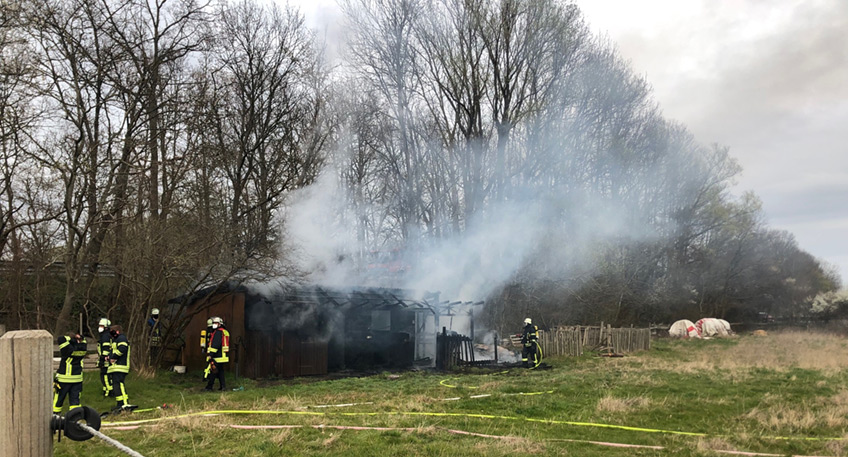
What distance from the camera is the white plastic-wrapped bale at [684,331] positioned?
3892cm

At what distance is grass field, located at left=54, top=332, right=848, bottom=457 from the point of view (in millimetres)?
7531

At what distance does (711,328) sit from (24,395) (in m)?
43.6

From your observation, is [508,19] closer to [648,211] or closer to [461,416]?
[648,211]

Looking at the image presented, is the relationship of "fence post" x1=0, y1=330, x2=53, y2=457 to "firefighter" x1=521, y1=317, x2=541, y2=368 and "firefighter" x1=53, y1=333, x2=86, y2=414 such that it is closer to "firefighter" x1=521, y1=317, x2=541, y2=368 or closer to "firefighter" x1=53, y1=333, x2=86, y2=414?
"firefighter" x1=53, y1=333, x2=86, y2=414

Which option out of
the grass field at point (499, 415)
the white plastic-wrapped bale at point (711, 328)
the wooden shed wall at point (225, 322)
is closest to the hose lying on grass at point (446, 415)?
the grass field at point (499, 415)

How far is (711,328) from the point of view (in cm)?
4009

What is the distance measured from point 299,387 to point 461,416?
6073 millimetres

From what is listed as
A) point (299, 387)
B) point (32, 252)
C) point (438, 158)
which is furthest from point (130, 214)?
point (438, 158)

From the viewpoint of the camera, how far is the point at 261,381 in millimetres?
16219

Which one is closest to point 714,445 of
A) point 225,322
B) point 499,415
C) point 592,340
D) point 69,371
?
point 499,415

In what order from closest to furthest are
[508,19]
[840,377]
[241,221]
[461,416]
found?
[461,416] < [840,377] < [241,221] < [508,19]

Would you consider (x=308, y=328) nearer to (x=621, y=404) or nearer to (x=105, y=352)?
(x=105, y=352)

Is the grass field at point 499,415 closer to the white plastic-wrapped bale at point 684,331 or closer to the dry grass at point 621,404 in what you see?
the dry grass at point 621,404

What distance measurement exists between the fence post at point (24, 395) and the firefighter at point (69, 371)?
1013 centimetres
